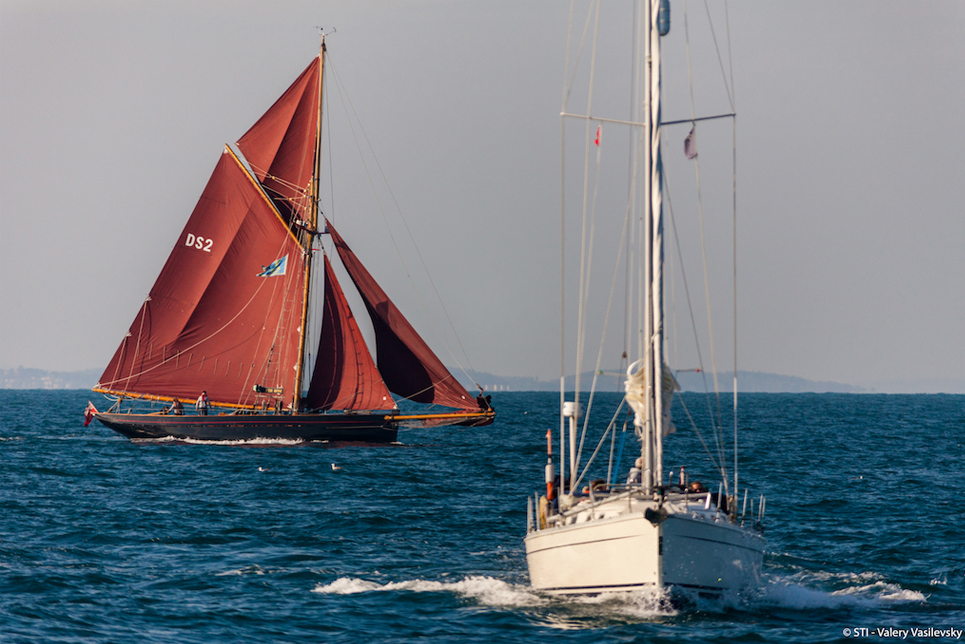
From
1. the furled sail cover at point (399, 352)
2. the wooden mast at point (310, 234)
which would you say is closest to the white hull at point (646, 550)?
the furled sail cover at point (399, 352)

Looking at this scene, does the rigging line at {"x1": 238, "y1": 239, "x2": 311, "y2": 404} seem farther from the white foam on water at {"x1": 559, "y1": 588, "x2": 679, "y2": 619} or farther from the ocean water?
the white foam on water at {"x1": 559, "y1": 588, "x2": 679, "y2": 619}

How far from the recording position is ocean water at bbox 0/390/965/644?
17.0 meters

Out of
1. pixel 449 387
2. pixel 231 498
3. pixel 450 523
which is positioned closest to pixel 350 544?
pixel 450 523

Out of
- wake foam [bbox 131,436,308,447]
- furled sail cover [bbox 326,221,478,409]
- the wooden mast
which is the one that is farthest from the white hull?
the wooden mast

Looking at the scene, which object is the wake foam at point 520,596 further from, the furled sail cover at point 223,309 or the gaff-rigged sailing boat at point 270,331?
the furled sail cover at point 223,309

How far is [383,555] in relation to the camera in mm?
23328

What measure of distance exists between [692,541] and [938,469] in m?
32.7

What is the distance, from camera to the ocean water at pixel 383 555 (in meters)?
17.0

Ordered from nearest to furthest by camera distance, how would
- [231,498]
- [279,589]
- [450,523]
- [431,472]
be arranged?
[279,589] < [450,523] < [231,498] < [431,472]

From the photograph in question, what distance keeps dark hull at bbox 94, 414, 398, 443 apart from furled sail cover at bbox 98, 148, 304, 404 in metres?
1.66

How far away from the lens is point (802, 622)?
17.5 metres

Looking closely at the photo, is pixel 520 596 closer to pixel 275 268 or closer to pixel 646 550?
pixel 646 550

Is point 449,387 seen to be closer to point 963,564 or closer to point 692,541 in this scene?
point 963,564
